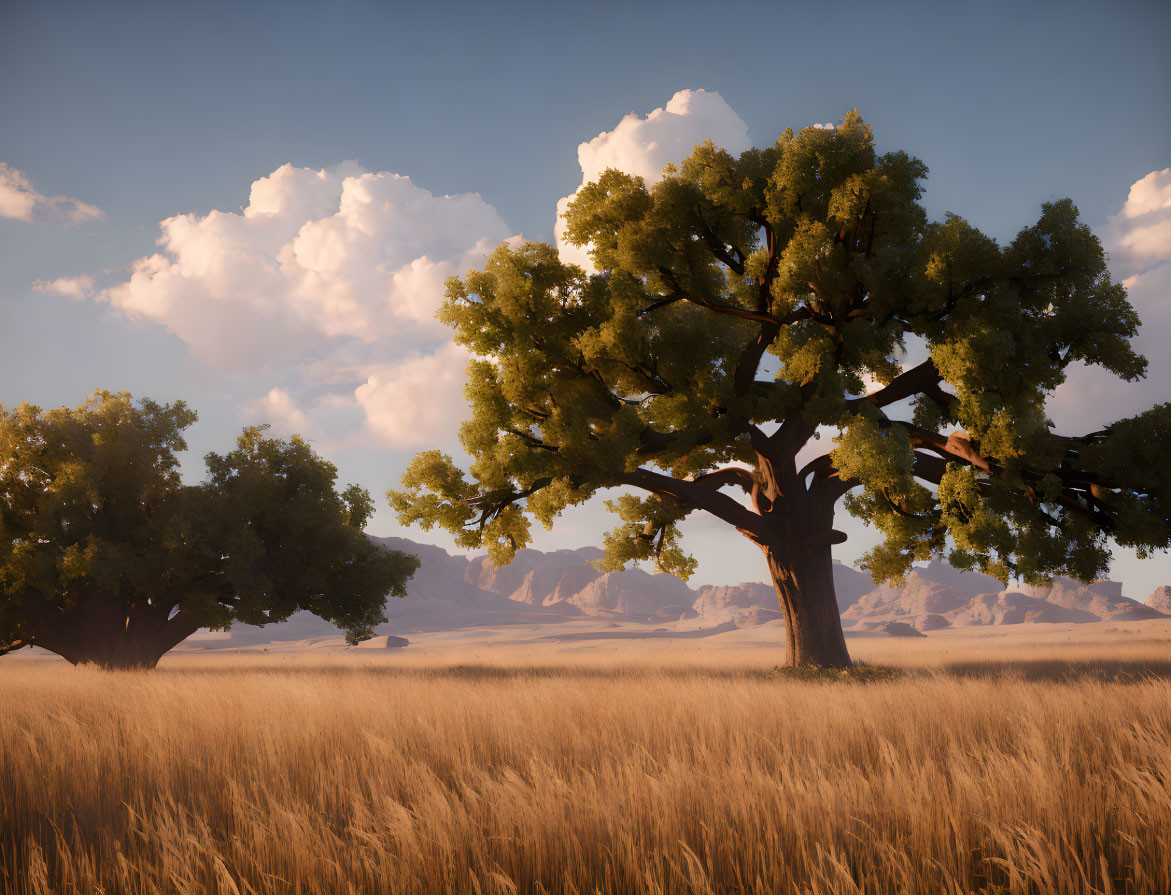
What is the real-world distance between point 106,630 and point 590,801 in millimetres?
26458

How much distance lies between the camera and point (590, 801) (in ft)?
12.8

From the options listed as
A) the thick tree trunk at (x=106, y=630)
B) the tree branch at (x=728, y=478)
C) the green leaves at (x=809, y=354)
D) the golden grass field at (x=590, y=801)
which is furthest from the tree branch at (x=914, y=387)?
the thick tree trunk at (x=106, y=630)

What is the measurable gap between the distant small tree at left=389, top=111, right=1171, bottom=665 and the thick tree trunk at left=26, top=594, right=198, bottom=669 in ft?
54.1

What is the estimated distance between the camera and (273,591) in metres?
23.4

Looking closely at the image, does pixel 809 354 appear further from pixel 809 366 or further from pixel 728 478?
Answer: pixel 728 478

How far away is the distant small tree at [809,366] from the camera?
11.5m

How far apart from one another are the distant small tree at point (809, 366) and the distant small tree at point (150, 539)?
11815 mm

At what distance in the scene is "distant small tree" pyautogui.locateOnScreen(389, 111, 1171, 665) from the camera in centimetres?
1155

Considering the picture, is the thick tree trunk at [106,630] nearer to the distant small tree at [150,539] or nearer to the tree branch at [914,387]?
the distant small tree at [150,539]

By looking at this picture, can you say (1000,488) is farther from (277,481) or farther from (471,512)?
(277,481)

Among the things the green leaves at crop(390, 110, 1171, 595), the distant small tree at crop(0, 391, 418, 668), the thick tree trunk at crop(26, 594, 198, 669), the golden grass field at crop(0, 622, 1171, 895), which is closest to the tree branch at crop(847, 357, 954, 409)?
the green leaves at crop(390, 110, 1171, 595)

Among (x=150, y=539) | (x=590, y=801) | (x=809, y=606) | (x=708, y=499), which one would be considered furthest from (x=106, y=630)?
(x=590, y=801)

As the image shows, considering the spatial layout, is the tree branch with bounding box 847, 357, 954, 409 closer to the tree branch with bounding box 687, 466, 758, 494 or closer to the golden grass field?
the tree branch with bounding box 687, 466, 758, 494

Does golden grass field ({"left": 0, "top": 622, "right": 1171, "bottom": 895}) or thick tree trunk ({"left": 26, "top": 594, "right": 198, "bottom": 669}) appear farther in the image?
thick tree trunk ({"left": 26, "top": 594, "right": 198, "bottom": 669})
